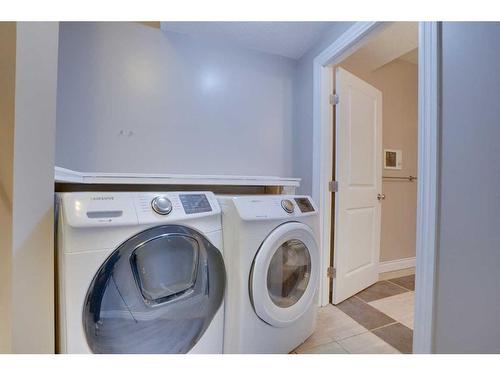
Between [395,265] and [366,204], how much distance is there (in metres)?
0.93

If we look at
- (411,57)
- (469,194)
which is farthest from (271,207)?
(411,57)

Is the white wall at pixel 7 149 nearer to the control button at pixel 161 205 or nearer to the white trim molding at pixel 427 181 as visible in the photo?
the control button at pixel 161 205

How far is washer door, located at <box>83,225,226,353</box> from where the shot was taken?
27.8 inches

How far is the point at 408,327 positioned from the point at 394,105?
200cm

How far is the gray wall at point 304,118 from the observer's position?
1.74 m

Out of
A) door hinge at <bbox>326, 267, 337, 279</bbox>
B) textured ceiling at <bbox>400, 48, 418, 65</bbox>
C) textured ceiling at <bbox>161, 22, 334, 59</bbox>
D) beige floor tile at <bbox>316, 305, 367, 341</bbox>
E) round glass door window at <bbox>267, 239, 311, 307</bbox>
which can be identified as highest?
textured ceiling at <bbox>400, 48, 418, 65</bbox>

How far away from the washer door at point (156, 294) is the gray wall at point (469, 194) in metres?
0.91

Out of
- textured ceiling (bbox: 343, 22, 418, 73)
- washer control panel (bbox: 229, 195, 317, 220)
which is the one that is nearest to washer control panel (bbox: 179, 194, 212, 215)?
washer control panel (bbox: 229, 195, 317, 220)

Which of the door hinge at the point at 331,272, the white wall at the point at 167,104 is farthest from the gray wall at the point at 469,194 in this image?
the white wall at the point at 167,104

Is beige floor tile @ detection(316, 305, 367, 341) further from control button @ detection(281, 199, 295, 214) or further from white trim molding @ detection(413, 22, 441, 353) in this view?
control button @ detection(281, 199, 295, 214)

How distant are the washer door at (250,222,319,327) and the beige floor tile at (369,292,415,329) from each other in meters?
0.74

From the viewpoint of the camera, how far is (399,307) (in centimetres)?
157
